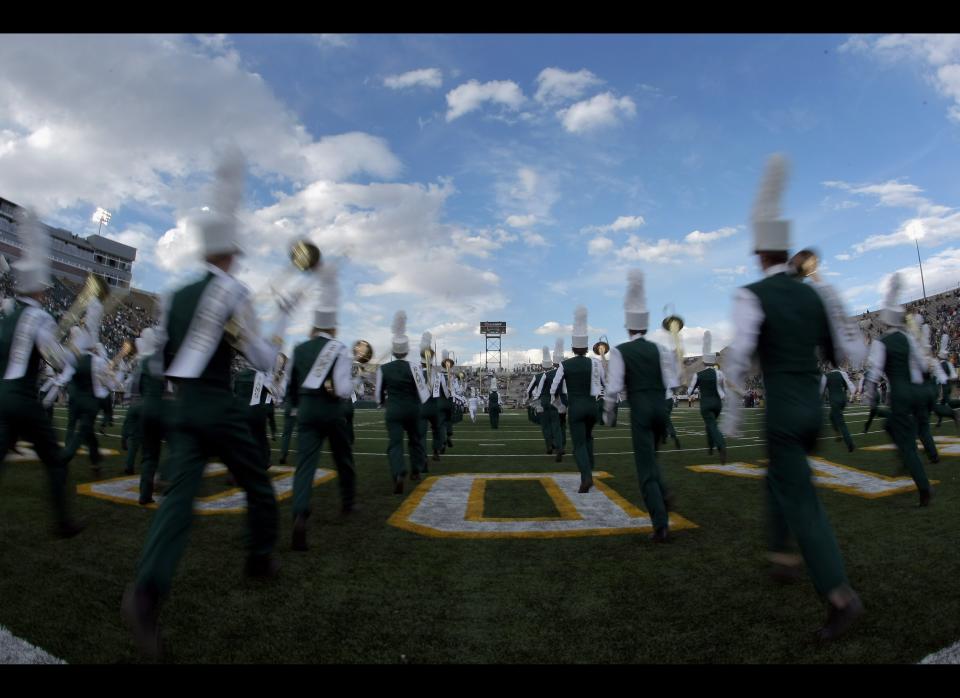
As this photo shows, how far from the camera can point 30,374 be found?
169 inches

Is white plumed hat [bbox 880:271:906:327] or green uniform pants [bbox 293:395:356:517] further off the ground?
white plumed hat [bbox 880:271:906:327]

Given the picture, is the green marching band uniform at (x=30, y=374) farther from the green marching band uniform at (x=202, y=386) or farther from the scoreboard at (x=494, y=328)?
the scoreboard at (x=494, y=328)

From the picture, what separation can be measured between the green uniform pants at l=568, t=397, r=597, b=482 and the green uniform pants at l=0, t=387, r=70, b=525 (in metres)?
5.07

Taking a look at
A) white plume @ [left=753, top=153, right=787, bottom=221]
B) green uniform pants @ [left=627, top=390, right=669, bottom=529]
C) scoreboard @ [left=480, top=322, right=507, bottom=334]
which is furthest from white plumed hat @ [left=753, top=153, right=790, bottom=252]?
scoreboard @ [left=480, top=322, right=507, bottom=334]

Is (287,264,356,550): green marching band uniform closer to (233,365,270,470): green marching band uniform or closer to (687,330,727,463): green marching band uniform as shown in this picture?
(233,365,270,470): green marching band uniform

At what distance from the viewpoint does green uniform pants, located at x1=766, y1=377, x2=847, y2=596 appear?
2609 millimetres

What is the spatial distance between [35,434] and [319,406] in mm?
2115

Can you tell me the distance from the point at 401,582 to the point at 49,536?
3.18m

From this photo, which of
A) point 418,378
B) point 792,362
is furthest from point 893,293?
point 418,378

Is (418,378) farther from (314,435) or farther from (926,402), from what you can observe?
(926,402)

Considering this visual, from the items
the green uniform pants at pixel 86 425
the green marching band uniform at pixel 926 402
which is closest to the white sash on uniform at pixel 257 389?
the green uniform pants at pixel 86 425

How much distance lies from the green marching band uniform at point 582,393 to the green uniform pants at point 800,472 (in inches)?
153

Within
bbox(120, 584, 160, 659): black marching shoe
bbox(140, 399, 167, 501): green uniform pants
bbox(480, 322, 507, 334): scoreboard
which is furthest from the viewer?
bbox(480, 322, 507, 334): scoreboard
